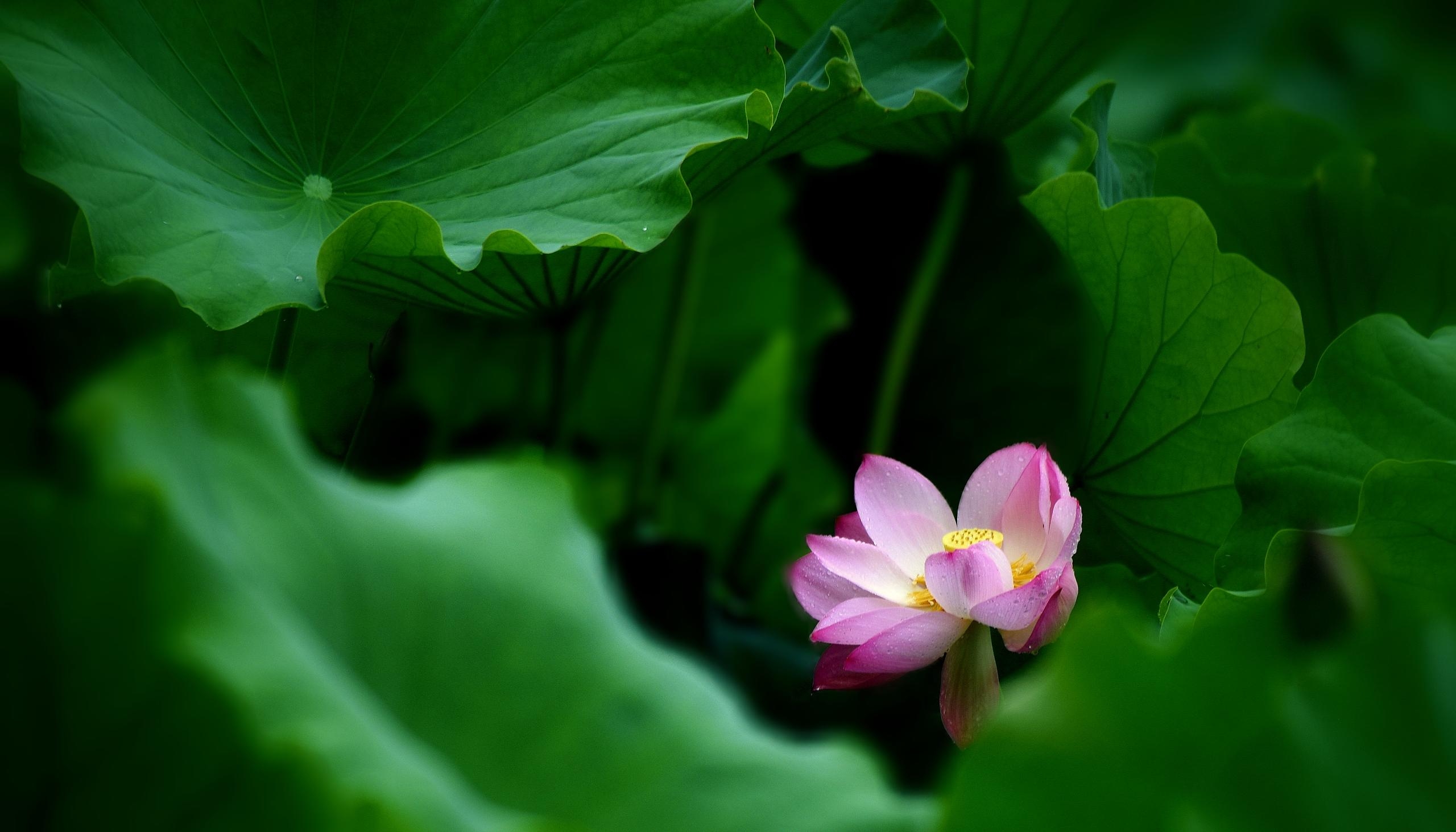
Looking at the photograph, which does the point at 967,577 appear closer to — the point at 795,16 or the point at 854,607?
the point at 854,607

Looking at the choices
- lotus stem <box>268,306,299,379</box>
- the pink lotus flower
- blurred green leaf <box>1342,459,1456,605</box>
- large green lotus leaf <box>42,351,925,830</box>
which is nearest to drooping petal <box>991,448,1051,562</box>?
the pink lotus flower

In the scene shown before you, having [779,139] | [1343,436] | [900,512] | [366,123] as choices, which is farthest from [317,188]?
[1343,436]

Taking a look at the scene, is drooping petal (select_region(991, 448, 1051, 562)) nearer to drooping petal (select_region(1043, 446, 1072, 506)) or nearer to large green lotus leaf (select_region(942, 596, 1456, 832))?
drooping petal (select_region(1043, 446, 1072, 506))

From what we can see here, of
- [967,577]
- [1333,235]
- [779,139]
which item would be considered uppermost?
[779,139]

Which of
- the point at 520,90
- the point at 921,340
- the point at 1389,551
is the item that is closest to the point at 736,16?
the point at 520,90

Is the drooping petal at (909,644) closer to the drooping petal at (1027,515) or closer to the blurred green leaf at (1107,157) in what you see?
the drooping petal at (1027,515)

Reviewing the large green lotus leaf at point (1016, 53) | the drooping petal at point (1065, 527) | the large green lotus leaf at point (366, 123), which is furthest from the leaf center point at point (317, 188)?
the drooping petal at point (1065, 527)
